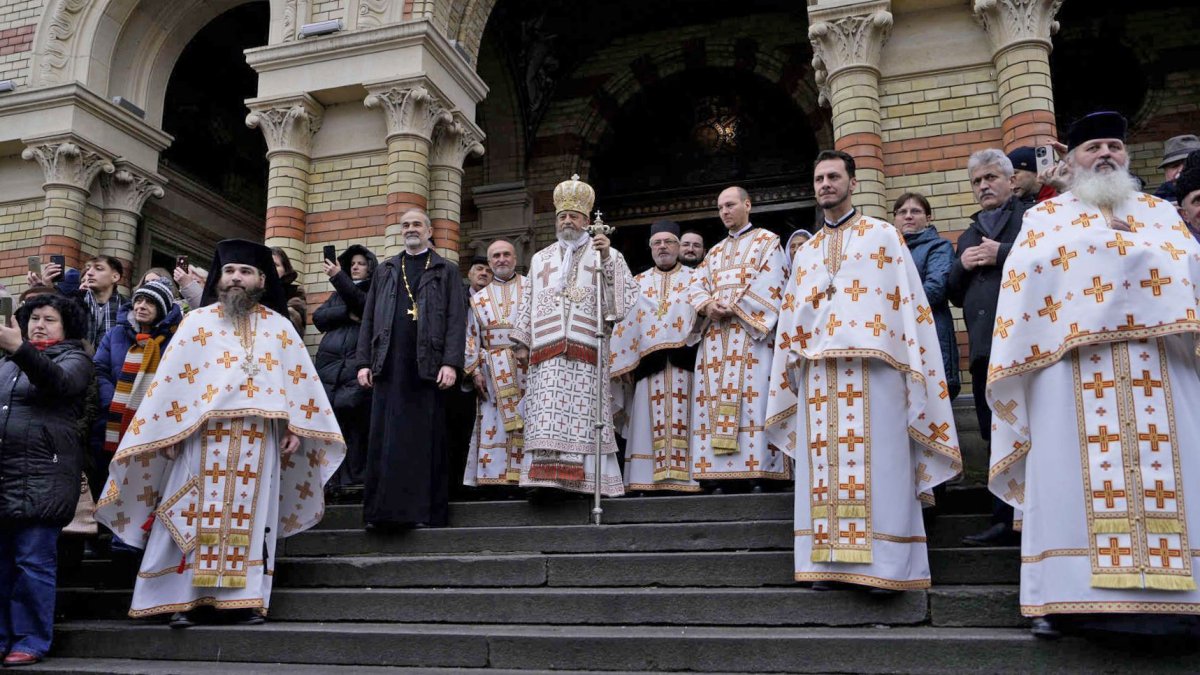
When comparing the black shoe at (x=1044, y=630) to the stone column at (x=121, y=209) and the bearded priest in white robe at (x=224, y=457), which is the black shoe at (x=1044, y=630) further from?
the stone column at (x=121, y=209)

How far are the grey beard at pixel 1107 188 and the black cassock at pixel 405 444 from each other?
3.79 m

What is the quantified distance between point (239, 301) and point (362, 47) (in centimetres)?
451

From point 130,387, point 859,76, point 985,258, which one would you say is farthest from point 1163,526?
point 130,387

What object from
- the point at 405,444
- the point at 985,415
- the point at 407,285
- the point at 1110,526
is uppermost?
the point at 407,285

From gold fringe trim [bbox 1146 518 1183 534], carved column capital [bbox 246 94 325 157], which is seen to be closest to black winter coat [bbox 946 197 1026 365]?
gold fringe trim [bbox 1146 518 1183 534]

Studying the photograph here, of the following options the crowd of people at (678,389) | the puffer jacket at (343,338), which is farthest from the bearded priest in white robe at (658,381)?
the puffer jacket at (343,338)

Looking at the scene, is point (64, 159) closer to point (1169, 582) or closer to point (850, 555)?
point (850, 555)

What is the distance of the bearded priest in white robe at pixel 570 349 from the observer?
5.62 metres

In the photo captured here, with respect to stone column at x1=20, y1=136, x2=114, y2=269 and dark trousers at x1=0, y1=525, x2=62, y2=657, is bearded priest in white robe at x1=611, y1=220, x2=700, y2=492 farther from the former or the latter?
stone column at x1=20, y1=136, x2=114, y2=269

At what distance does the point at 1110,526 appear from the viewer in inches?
140

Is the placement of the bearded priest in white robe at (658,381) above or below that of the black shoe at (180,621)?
above

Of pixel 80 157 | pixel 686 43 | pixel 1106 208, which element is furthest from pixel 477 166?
pixel 1106 208

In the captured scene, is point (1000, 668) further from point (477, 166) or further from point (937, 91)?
point (477, 166)

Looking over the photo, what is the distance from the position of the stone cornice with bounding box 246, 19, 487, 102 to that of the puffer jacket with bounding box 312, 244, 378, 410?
2.79 m
